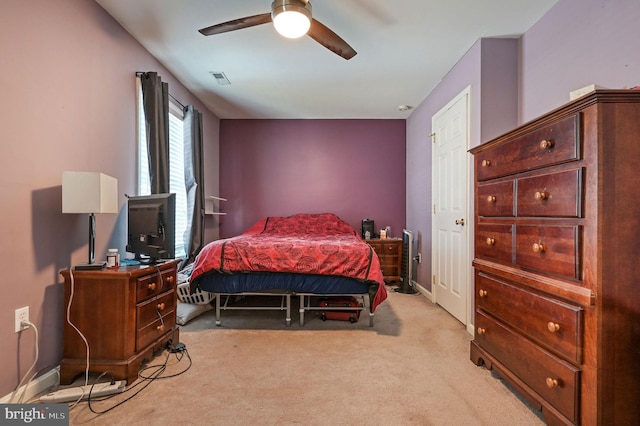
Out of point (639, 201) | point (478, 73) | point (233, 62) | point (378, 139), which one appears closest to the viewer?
point (639, 201)

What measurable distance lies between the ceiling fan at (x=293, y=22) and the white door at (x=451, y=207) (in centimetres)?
144

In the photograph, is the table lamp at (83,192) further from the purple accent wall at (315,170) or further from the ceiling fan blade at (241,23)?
the purple accent wall at (315,170)

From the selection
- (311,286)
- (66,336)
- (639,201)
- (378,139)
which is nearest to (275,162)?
(378,139)

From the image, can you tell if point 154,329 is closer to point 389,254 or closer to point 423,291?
point 423,291

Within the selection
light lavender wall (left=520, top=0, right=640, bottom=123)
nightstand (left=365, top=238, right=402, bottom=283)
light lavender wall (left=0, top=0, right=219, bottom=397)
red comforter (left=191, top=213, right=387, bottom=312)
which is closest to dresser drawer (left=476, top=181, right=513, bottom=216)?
light lavender wall (left=520, top=0, right=640, bottom=123)

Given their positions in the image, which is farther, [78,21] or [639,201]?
[78,21]

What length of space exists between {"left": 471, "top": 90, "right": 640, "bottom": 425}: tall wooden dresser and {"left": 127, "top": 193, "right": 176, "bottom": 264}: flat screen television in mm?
2143

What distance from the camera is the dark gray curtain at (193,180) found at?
3.68 meters

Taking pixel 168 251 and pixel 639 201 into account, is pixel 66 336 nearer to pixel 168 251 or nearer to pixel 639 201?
pixel 168 251

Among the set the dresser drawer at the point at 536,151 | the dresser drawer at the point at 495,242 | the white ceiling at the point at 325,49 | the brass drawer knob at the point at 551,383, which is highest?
the white ceiling at the point at 325,49

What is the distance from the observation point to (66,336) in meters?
1.81

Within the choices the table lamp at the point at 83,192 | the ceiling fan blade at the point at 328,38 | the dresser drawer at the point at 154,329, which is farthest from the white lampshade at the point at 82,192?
the ceiling fan blade at the point at 328,38

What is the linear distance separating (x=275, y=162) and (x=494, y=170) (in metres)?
3.68

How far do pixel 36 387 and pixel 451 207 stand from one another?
3482mm
